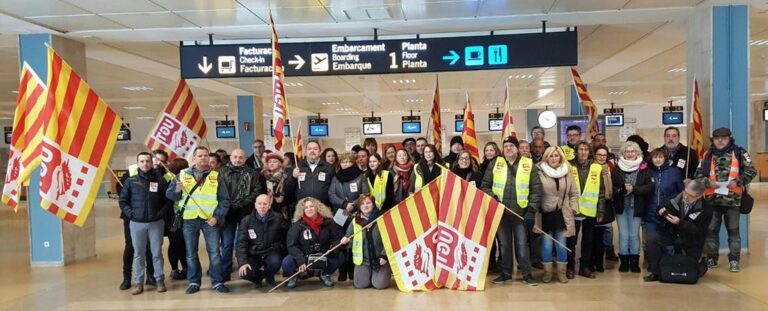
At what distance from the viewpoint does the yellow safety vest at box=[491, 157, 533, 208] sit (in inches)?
216

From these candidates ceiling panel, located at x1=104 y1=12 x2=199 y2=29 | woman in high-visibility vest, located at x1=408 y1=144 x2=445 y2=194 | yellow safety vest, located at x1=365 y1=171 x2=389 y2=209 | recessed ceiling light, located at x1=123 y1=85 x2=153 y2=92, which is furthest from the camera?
recessed ceiling light, located at x1=123 y1=85 x2=153 y2=92

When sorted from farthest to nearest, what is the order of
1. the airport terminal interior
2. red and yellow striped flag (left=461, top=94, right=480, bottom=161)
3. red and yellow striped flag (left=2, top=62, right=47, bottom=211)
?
red and yellow striped flag (left=461, top=94, right=480, bottom=161)
the airport terminal interior
red and yellow striped flag (left=2, top=62, right=47, bottom=211)

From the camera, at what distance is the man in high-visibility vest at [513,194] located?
18.0 ft

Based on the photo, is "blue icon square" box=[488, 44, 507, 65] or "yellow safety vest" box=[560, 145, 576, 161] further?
"blue icon square" box=[488, 44, 507, 65]

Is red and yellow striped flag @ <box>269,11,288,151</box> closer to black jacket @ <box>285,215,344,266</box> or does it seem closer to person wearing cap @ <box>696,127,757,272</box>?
black jacket @ <box>285,215,344,266</box>

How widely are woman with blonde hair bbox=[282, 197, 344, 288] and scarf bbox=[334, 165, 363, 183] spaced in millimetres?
463

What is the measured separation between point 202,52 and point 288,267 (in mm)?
3214

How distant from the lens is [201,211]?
18.7ft

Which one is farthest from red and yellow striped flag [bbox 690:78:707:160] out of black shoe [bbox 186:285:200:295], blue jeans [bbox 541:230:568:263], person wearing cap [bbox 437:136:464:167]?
black shoe [bbox 186:285:200:295]

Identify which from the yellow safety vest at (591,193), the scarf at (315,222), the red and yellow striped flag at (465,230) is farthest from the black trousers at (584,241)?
the scarf at (315,222)

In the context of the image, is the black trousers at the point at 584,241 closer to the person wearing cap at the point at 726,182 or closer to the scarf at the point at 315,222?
the person wearing cap at the point at 726,182

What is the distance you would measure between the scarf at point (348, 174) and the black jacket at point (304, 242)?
2.23ft

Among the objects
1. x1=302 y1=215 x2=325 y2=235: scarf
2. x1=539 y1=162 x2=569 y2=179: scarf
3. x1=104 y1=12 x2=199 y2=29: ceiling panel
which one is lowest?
x1=302 y1=215 x2=325 y2=235: scarf

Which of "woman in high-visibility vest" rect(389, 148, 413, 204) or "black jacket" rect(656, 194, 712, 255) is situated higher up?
"woman in high-visibility vest" rect(389, 148, 413, 204)
